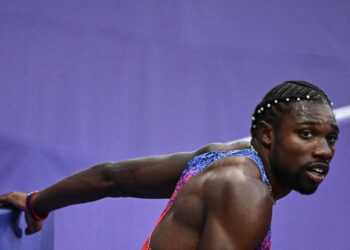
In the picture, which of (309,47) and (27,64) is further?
(309,47)

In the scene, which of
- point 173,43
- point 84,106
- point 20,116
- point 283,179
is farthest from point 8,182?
point 283,179

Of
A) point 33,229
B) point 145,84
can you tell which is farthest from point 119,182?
point 145,84

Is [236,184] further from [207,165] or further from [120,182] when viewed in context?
[120,182]

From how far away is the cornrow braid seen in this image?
119 centimetres

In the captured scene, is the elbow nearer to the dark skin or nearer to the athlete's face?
the dark skin

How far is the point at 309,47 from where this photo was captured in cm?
247

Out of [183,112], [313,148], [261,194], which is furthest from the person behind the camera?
[183,112]

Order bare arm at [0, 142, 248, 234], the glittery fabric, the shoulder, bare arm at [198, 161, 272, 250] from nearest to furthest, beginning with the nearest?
bare arm at [198, 161, 272, 250], the glittery fabric, the shoulder, bare arm at [0, 142, 248, 234]

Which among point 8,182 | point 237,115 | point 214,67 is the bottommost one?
point 8,182

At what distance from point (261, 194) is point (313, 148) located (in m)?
0.20

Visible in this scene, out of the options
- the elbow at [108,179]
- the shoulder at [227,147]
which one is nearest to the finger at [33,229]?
the elbow at [108,179]

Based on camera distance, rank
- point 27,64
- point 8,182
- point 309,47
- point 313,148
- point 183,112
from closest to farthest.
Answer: point 313,148 → point 8,182 → point 27,64 → point 183,112 → point 309,47

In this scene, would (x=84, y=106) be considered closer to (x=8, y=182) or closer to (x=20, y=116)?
(x=20, y=116)

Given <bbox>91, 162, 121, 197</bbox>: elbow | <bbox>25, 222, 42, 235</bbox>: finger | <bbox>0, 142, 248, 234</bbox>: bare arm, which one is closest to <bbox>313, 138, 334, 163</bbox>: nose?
<bbox>0, 142, 248, 234</bbox>: bare arm
